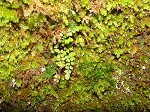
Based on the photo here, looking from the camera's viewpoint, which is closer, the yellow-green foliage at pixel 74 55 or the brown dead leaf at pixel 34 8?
the brown dead leaf at pixel 34 8

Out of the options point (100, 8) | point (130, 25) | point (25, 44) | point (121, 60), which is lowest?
point (121, 60)

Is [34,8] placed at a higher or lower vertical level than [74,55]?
higher

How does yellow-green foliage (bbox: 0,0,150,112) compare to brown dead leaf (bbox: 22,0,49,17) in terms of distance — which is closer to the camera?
brown dead leaf (bbox: 22,0,49,17)

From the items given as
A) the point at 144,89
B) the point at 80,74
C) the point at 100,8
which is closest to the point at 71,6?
the point at 100,8

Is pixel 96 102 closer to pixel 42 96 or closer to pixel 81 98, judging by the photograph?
pixel 81 98

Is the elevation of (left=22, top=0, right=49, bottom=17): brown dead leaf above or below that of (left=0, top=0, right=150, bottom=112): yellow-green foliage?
above

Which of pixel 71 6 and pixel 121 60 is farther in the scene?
pixel 121 60

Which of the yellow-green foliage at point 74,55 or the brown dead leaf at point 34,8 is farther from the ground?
the brown dead leaf at point 34,8

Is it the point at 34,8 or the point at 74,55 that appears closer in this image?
the point at 34,8
